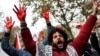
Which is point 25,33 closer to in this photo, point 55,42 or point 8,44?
point 55,42

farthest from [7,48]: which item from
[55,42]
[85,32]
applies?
[85,32]

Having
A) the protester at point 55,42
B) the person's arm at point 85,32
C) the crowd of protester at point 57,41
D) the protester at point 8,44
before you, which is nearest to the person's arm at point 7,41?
the protester at point 8,44

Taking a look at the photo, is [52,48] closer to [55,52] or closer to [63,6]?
[55,52]

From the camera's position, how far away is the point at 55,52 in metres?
6.73

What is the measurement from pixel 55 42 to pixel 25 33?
21.2 inches

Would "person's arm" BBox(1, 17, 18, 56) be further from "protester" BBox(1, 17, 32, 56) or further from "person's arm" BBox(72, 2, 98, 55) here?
"person's arm" BBox(72, 2, 98, 55)

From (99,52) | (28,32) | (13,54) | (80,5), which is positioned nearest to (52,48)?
(28,32)

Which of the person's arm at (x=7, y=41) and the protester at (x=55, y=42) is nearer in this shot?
the protester at (x=55, y=42)

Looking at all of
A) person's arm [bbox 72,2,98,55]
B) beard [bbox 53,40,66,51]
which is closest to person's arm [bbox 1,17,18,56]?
beard [bbox 53,40,66,51]

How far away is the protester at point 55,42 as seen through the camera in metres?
6.55

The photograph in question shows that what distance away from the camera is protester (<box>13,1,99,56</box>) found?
6551mm

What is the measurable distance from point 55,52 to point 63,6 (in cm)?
2780

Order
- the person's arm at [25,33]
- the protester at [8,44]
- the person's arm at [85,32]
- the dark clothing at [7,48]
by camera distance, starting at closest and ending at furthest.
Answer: the person's arm at [25,33], the person's arm at [85,32], the protester at [8,44], the dark clothing at [7,48]

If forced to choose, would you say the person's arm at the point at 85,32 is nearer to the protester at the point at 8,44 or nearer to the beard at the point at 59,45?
the beard at the point at 59,45
